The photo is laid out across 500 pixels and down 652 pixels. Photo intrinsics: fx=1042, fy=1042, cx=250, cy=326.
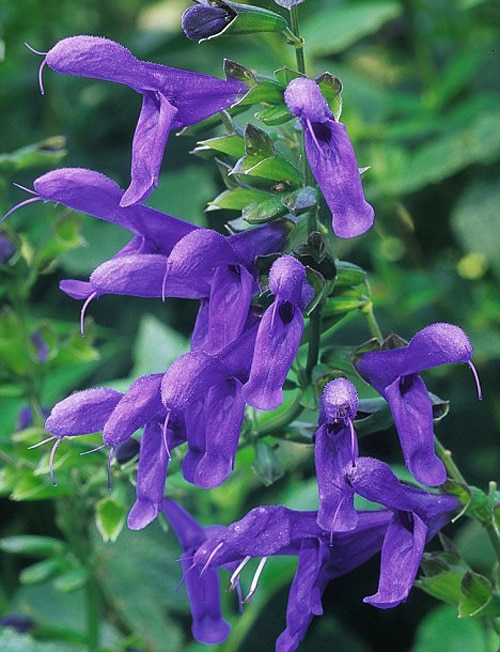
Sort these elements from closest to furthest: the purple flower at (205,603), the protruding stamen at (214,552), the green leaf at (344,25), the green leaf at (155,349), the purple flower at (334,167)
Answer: the purple flower at (334,167) → the protruding stamen at (214,552) → the purple flower at (205,603) → the green leaf at (155,349) → the green leaf at (344,25)

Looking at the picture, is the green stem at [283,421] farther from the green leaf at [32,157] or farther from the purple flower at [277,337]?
the green leaf at [32,157]

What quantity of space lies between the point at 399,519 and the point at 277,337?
193mm

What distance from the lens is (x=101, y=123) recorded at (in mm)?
2273

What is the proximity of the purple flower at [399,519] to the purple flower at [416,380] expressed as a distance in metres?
0.03

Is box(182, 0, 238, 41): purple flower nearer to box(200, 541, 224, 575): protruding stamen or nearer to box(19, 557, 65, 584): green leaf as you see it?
box(200, 541, 224, 575): protruding stamen

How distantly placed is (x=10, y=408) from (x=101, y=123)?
0.89m

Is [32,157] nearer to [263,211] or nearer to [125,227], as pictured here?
[125,227]

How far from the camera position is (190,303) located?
80.0 inches

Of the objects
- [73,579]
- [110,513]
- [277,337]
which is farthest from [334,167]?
[73,579]

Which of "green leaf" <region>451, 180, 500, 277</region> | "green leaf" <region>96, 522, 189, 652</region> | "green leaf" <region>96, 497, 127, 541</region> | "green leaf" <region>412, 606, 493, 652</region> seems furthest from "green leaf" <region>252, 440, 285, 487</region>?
"green leaf" <region>451, 180, 500, 277</region>

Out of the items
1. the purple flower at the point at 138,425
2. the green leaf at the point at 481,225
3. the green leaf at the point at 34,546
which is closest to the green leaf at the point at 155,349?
the green leaf at the point at 34,546

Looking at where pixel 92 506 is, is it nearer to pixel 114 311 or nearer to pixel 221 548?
pixel 221 548

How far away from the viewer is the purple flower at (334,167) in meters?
0.77

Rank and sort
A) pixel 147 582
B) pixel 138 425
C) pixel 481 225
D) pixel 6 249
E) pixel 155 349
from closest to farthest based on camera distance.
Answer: pixel 138 425 < pixel 6 249 < pixel 155 349 < pixel 147 582 < pixel 481 225
